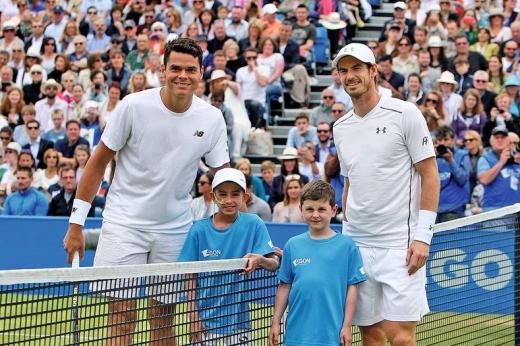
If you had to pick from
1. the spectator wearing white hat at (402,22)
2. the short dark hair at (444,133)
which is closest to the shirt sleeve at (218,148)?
the short dark hair at (444,133)

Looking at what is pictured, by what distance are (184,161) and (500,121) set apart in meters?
9.55

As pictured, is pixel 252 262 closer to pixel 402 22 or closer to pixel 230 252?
pixel 230 252

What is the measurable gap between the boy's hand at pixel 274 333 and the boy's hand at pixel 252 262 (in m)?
0.39

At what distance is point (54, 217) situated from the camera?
16094mm

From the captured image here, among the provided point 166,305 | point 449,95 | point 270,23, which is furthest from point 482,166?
point 166,305

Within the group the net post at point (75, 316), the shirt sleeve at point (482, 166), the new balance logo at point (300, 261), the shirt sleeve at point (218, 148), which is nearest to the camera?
the net post at point (75, 316)

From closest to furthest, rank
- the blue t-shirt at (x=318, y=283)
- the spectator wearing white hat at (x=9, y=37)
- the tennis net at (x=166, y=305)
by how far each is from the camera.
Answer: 1. the tennis net at (x=166, y=305)
2. the blue t-shirt at (x=318, y=283)
3. the spectator wearing white hat at (x=9, y=37)

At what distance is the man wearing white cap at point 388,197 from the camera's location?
7.32m

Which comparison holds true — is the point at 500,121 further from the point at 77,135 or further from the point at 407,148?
the point at 407,148

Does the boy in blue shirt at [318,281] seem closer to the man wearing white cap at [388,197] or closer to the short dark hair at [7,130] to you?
the man wearing white cap at [388,197]

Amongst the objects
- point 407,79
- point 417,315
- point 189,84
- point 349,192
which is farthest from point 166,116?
point 407,79

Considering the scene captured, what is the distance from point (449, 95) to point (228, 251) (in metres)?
10.3

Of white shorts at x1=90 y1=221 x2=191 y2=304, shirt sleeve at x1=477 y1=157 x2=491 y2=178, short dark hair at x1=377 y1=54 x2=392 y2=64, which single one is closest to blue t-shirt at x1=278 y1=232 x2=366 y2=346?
white shorts at x1=90 y1=221 x2=191 y2=304

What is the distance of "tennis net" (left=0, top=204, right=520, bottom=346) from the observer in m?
6.61
